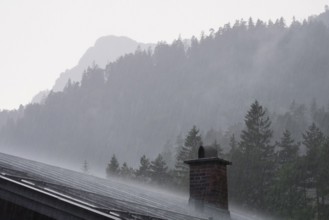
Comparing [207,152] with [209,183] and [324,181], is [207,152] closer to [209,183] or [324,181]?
[209,183]

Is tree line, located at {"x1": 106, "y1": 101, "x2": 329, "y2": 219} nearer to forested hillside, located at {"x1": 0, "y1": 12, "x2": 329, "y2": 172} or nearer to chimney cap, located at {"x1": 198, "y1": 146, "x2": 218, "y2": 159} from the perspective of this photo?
chimney cap, located at {"x1": 198, "y1": 146, "x2": 218, "y2": 159}

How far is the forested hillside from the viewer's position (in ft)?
477

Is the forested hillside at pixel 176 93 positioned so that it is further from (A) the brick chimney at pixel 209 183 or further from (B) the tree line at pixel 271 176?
(A) the brick chimney at pixel 209 183

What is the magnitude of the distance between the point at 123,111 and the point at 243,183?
130m

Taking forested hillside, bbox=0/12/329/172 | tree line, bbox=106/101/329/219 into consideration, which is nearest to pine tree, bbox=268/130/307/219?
tree line, bbox=106/101/329/219

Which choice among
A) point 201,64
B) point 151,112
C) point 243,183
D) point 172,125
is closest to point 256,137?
point 243,183

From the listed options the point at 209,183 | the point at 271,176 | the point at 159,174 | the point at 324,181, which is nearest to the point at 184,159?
the point at 159,174

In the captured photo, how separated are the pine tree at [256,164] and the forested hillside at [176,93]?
7443cm

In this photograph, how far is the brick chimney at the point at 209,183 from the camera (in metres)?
11.7

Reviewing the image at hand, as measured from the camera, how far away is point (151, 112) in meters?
167

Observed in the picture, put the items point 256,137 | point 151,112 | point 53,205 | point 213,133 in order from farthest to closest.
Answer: point 151,112
point 213,133
point 256,137
point 53,205

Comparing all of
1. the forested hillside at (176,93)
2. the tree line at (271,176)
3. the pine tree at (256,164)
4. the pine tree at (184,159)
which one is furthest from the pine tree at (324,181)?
the forested hillside at (176,93)

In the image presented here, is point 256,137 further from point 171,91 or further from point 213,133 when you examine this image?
point 171,91

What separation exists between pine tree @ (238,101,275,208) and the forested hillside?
74.4 m
